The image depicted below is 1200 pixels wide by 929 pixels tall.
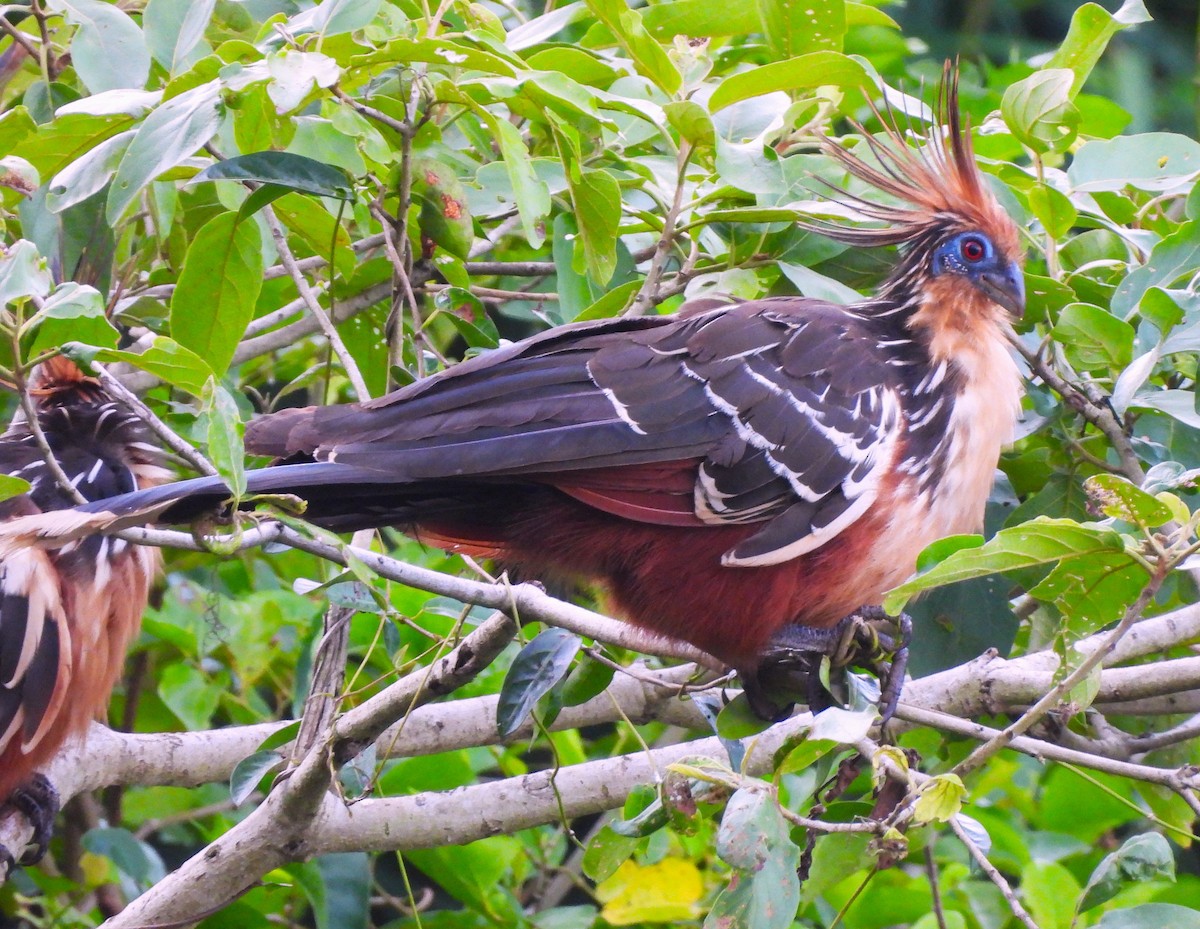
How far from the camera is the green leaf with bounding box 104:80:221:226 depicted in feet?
6.51

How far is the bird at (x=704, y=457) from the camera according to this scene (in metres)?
2.24

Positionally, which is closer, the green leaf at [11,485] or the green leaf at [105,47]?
the green leaf at [11,485]

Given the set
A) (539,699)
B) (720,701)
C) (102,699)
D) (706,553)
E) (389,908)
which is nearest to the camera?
(539,699)

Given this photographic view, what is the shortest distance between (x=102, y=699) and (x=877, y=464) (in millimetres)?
1864

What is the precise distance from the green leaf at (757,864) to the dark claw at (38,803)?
74.1 inches

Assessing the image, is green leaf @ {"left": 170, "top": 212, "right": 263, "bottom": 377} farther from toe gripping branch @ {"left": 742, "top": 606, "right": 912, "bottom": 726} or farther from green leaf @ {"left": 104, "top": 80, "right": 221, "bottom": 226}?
toe gripping branch @ {"left": 742, "top": 606, "right": 912, "bottom": 726}

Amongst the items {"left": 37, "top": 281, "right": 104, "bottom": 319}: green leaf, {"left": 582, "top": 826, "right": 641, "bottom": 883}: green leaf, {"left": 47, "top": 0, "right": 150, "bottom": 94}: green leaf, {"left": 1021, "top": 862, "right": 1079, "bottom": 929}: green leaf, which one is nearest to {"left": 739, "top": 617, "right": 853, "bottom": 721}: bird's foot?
{"left": 582, "top": 826, "right": 641, "bottom": 883}: green leaf

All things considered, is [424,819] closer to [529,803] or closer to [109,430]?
[529,803]

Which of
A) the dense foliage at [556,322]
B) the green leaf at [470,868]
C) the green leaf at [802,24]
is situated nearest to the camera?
the dense foliage at [556,322]

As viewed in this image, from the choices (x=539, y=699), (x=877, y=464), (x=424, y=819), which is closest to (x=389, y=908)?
(x=424, y=819)

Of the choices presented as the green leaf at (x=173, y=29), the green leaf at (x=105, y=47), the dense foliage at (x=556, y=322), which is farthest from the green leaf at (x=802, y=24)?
the green leaf at (x=105, y=47)

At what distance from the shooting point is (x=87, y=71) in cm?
237

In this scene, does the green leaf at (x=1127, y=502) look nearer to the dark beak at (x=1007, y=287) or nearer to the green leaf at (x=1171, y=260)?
the green leaf at (x=1171, y=260)

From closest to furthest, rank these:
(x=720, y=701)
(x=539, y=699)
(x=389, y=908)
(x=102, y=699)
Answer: (x=539, y=699) → (x=720, y=701) → (x=102, y=699) → (x=389, y=908)
